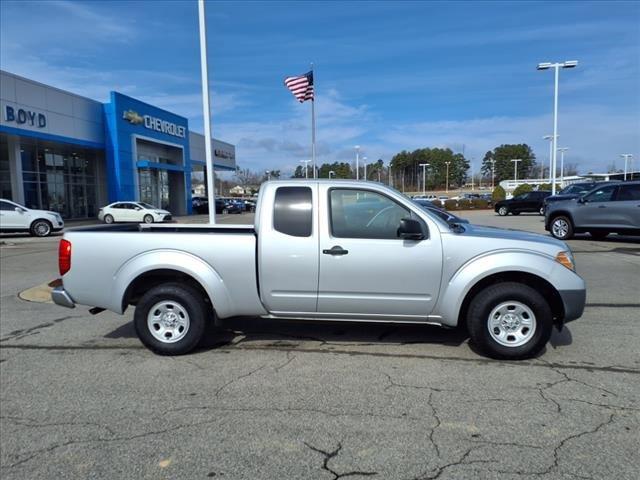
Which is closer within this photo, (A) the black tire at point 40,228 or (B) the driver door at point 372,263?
(B) the driver door at point 372,263

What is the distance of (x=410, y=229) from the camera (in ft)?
15.9

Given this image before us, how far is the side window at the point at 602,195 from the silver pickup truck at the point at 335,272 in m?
11.8

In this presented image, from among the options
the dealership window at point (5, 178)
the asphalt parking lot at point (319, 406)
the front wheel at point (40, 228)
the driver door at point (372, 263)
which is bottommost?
the asphalt parking lot at point (319, 406)

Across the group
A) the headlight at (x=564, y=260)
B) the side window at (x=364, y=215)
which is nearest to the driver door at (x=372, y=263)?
the side window at (x=364, y=215)

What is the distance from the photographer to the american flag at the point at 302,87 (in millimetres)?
21031

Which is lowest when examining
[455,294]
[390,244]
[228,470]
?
[228,470]

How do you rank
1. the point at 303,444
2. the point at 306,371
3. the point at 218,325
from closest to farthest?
the point at 303,444, the point at 306,371, the point at 218,325

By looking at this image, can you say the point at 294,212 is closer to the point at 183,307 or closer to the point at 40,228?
the point at 183,307

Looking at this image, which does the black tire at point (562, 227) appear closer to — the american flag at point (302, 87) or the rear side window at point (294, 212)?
the american flag at point (302, 87)

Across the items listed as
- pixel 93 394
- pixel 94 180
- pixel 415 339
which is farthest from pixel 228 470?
pixel 94 180

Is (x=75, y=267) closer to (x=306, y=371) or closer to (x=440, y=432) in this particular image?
(x=306, y=371)

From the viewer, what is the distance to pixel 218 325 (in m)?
6.49

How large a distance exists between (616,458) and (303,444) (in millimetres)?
2035

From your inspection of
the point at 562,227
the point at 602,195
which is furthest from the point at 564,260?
the point at 562,227
